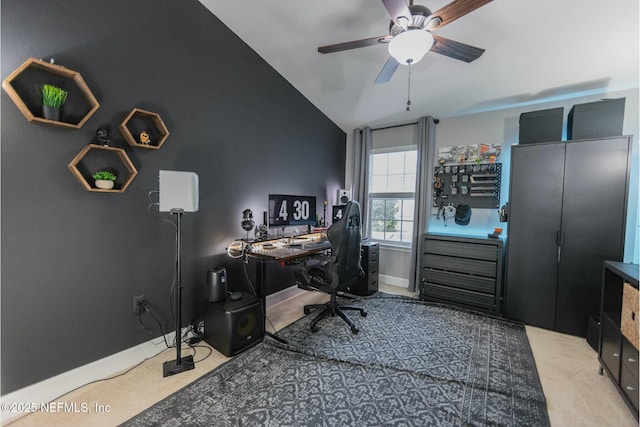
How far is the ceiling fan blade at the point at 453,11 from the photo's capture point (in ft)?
4.50

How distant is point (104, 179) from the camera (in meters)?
1.67

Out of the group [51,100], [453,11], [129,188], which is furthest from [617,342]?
[51,100]

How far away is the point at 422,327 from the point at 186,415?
204cm

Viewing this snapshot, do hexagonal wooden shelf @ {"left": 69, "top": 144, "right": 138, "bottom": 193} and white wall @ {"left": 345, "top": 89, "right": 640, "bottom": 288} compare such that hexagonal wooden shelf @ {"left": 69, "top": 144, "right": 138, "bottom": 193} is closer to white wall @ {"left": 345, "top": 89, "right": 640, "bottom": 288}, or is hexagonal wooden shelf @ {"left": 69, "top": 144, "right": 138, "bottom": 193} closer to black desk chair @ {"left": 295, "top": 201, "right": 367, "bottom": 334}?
black desk chair @ {"left": 295, "top": 201, "right": 367, "bottom": 334}

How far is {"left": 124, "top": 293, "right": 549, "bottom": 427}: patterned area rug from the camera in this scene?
1432 millimetres

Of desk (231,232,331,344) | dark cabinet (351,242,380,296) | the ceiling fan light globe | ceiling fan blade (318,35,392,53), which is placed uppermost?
ceiling fan blade (318,35,392,53)

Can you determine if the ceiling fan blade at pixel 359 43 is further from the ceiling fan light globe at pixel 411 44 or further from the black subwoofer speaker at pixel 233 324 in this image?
the black subwoofer speaker at pixel 233 324

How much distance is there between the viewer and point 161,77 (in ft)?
6.61

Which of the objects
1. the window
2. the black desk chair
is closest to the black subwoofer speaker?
the black desk chair

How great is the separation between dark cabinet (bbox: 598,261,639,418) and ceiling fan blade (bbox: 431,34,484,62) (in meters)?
1.68

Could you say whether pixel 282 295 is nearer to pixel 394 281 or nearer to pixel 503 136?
pixel 394 281

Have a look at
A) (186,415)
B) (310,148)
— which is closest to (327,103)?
(310,148)

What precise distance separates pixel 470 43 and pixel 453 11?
0.97 metres

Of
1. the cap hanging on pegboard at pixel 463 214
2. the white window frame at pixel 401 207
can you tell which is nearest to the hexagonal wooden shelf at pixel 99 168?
the white window frame at pixel 401 207
